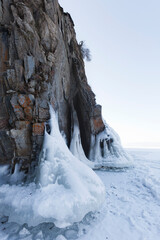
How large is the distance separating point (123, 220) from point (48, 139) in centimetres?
268

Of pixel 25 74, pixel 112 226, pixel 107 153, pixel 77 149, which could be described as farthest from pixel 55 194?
pixel 107 153

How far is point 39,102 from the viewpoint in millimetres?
3715

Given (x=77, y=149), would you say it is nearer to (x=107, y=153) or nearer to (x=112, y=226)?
(x=107, y=153)

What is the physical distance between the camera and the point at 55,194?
7.66 ft

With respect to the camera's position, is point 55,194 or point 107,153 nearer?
point 55,194

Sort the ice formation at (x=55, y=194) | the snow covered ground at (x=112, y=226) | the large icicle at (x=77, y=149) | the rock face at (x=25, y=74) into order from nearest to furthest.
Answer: the snow covered ground at (x=112, y=226) → the ice formation at (x=55, y=194) → the rock face at (x=25, y=74) → the large icicle at (x=77, y=149)

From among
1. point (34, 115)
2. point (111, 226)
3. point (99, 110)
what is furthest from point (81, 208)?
point (99, 110)

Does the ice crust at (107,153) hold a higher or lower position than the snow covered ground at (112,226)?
higher

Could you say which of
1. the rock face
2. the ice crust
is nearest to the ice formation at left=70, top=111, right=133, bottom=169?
the ice crust

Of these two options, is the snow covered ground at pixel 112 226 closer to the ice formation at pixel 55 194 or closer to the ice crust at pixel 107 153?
the ice formation at pixel 55 194

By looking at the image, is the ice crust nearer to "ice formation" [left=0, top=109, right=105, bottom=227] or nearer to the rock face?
"ice formation" [left=0, top=109, right=105, bottom=227]

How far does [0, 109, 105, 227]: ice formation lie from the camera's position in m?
2.04

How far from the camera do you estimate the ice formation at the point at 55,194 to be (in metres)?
2.04

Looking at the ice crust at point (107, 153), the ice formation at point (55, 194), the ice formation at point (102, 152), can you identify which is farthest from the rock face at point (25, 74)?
the ice crust at point (107, 153)
